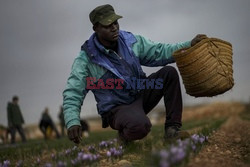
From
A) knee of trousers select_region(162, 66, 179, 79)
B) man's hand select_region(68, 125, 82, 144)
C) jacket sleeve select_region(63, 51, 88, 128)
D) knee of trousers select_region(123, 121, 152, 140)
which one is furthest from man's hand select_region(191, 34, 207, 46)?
man's hand select_region(68, 125, 82, 144)

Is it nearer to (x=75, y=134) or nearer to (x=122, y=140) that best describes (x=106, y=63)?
(x=75, y=134)

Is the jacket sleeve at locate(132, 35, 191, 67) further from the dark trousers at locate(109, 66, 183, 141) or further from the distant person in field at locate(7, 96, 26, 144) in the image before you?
the distant person in field at locate(7, 96, 26, 144)

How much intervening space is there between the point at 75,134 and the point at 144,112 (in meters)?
1.06

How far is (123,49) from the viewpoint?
5539mm

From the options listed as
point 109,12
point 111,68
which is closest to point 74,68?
point 111,68

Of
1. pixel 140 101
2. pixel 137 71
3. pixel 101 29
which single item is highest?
pixel 101 29

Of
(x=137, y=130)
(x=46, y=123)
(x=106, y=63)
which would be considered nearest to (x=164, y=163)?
(x=137, y=130)

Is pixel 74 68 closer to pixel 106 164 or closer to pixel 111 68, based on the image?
pixel 111 68

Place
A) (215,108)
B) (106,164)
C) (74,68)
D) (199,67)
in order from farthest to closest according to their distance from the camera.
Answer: (215,108) → (74,68) → (199,67) → (106,164)

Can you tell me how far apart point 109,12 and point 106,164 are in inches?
78.2

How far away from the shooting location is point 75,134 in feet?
16.2

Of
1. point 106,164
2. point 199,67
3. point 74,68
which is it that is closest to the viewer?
point 106,164

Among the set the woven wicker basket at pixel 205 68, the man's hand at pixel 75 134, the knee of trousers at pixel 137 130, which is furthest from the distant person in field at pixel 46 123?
the woven wicker basket at pixel 205 68

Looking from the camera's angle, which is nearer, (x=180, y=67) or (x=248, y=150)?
(x=248, y=150)
